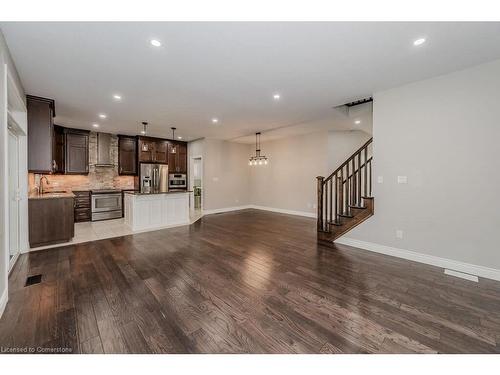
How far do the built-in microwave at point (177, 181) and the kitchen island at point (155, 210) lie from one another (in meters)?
2.28

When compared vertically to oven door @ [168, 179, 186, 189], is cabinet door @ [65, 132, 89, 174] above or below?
above

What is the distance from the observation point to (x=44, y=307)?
2.21 meters

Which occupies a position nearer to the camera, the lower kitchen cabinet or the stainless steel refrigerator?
the lower kitchen cabinet

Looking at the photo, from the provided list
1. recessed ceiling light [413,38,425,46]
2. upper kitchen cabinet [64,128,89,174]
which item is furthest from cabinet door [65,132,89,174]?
recessed ceiling light [413,38,425,46]

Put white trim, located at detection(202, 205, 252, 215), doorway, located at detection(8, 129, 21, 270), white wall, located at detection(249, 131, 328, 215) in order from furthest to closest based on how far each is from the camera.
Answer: white trim, located at detection(202, 205, 252, 215) → white wall, located at detection(249, 131, 328, 215) → doorway, located at detection(8, 129, 21, 270)

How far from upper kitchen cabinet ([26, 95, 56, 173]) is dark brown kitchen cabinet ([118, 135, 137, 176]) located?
10.7 ft

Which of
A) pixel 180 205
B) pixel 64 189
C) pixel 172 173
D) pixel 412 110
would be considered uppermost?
pixel 412 110

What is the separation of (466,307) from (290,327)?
1944 mm

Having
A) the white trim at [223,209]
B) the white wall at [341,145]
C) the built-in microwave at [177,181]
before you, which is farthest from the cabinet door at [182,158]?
the white wall at [341,145]

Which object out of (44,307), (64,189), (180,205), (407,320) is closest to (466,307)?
(407,320)

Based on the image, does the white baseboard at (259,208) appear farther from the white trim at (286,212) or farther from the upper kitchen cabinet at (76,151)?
the upper kitchen cabinet at (76,151)

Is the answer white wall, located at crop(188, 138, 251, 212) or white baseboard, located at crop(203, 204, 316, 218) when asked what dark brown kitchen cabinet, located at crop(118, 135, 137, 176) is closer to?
white wall, located at crop(188, 138, 251, 212)

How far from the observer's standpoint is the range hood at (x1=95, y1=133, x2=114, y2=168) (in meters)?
6.96

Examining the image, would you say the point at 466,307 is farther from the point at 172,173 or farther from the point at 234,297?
the point at 172,173
